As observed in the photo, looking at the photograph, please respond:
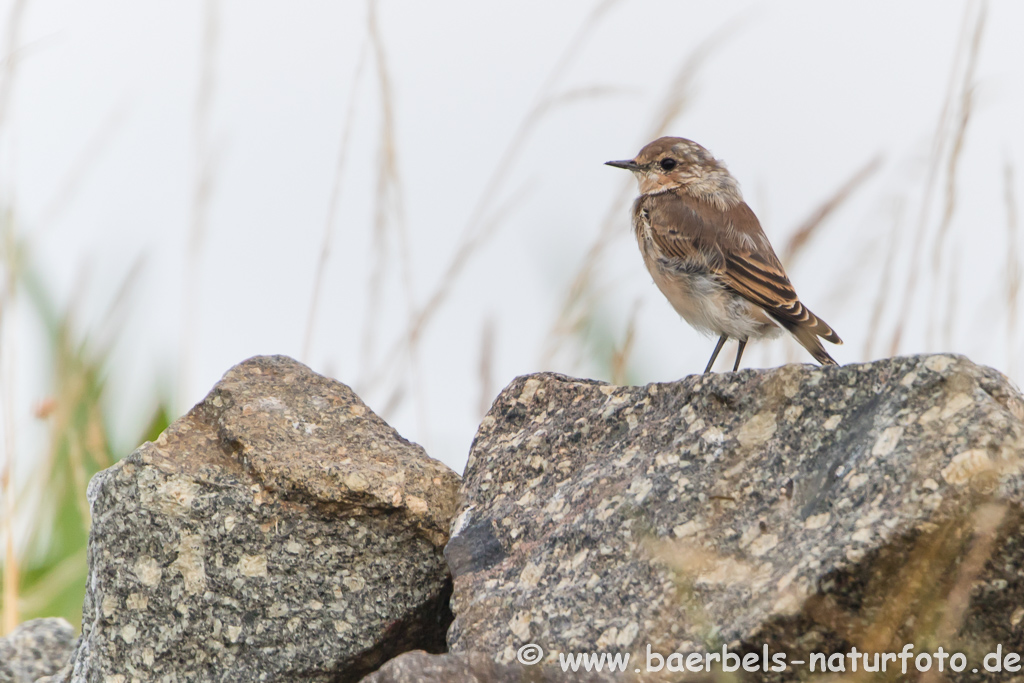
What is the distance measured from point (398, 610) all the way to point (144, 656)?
657 millimetres

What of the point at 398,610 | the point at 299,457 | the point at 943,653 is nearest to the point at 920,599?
the point at 943,653

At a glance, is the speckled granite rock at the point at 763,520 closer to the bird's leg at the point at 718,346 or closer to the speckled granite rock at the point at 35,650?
the speckled granite rock at the point at 35,650

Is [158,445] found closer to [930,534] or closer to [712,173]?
[930,534]

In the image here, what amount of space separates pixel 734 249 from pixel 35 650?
321cm

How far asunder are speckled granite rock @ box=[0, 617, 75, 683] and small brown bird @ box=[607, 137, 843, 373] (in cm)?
277

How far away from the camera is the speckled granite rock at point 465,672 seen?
2.26 m

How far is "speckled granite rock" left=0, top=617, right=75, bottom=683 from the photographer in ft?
11.0

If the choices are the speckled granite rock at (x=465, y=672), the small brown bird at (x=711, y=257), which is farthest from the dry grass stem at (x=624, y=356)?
the speckled granite rock at (x=465, y=672)

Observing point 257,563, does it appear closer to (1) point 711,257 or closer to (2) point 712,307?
(2) point 712,307

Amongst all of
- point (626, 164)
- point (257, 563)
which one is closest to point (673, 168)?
point (626, 164)

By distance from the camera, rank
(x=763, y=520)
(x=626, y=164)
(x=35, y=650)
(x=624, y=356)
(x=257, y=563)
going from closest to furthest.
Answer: (x=763, y=520) → (x=257, y=563) → (x=35, y=650) → (x=624, y=356) → (x=626, y=164)

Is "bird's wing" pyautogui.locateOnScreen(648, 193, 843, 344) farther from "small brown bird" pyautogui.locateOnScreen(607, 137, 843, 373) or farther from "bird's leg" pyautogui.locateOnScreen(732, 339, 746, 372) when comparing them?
"bird's leg" pyautogui.locateOnScreen(732, 339, 746, 372)

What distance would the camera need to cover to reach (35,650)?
3430mm

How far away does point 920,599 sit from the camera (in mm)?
2100
